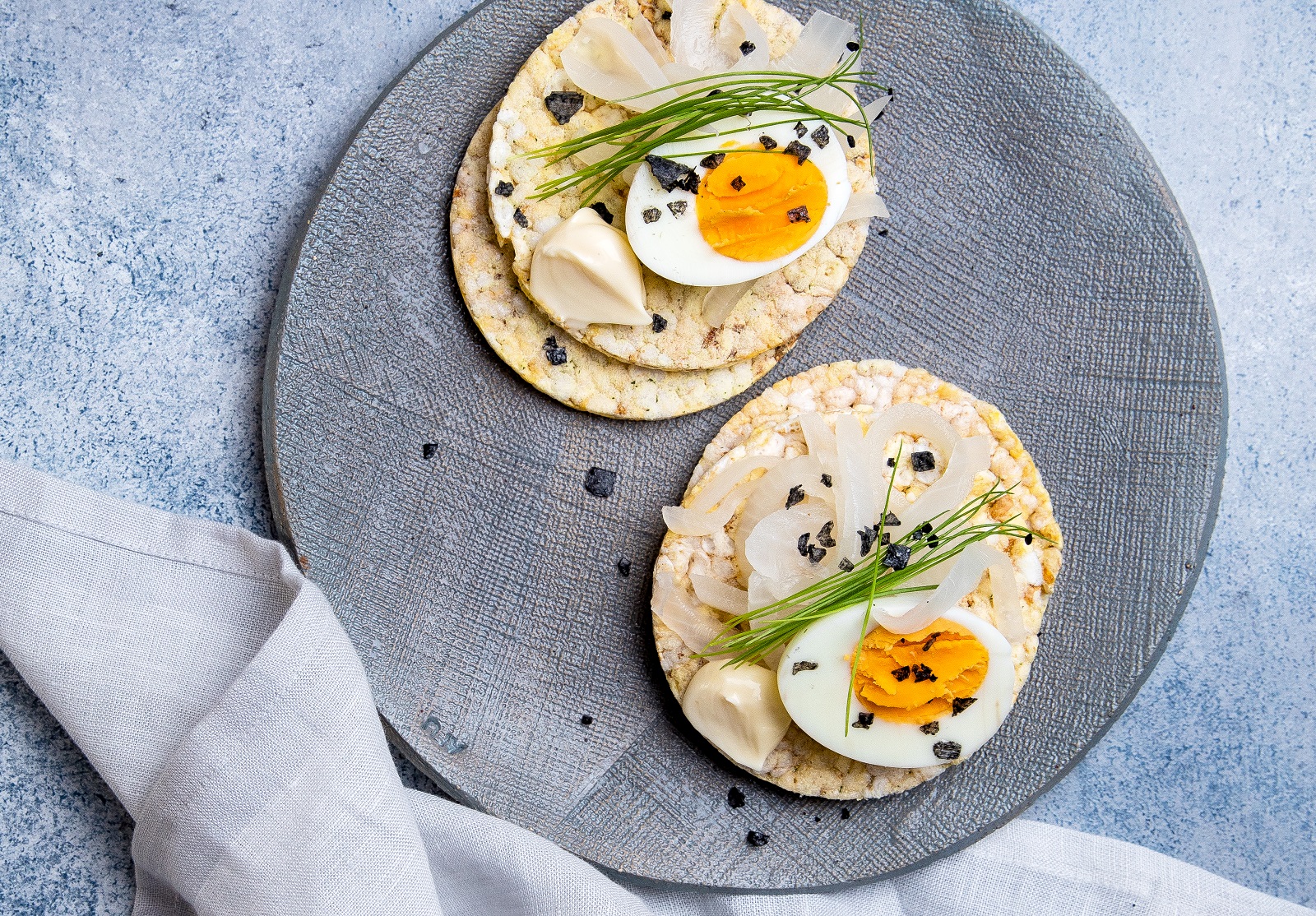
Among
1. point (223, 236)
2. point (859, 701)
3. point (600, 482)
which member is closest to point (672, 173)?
point (600, 482)

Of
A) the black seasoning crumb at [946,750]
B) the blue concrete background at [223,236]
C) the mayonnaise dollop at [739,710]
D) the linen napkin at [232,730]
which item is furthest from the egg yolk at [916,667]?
the blue concrete background at [223,236]

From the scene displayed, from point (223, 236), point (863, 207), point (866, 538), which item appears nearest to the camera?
point (866, 538)

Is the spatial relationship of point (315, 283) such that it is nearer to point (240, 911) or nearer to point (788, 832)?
point (240, 911)

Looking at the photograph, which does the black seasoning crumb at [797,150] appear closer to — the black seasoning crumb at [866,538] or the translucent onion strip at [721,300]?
the translucent onion strip at [721,300]

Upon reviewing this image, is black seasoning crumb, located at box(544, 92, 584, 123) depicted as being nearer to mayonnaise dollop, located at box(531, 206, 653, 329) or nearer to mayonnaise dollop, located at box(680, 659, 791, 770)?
mayonnaise dollop, located at box(531, 206, 653, 329)

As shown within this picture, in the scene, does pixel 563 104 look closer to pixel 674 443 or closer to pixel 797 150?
pixel 797 150

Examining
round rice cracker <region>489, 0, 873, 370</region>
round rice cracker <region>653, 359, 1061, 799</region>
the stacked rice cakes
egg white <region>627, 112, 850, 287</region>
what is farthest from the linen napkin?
egg white <region>627, 112, 850, 287</region>
